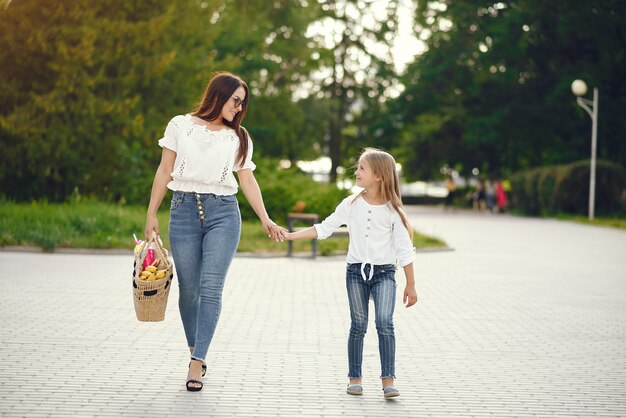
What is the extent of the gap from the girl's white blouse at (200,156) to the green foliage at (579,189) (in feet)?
→ 113

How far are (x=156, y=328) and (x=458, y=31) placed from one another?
4571cm

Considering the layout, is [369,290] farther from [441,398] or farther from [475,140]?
[475,140]

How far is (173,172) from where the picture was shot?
A: 5883 millimetres

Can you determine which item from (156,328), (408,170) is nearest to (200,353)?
(156,328)

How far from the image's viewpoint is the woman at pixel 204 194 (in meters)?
5.85

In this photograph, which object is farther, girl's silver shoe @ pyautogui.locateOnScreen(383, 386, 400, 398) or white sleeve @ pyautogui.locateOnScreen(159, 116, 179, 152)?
white sleeve @ pyautogui.locateOnScreen(159, 116, 179, 152)

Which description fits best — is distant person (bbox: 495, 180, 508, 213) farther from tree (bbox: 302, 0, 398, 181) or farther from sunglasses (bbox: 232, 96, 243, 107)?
sunglasses (bbox: 232, 96, 243, 107)

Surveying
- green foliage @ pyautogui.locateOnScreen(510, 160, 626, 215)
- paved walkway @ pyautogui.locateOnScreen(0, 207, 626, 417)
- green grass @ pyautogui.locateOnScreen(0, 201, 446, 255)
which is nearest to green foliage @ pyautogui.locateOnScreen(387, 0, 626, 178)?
green foliage @ pyautogui.locateOnScreen(510, 160, 626, 215)

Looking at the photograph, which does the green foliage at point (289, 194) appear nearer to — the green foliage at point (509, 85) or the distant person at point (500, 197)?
the green foliage at point (509, 85)

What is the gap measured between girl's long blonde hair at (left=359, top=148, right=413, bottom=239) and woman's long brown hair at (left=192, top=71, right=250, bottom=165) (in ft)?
2.47

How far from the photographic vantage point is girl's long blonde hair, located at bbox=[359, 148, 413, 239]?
5.91 m

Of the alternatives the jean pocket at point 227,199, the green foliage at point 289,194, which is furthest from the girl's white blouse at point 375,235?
the green foliage at point 289,194

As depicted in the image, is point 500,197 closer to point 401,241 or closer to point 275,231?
point 275,231

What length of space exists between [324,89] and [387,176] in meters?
47.6
